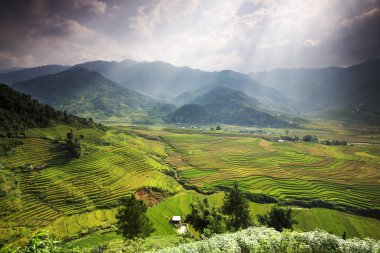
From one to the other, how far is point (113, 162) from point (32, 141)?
31.5 metres

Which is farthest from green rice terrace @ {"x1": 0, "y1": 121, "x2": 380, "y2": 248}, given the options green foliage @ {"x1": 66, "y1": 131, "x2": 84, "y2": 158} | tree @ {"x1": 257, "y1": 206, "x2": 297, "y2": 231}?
tree @ {"x1": 257, "y1": 206, "x2": 297, "y2": 231}

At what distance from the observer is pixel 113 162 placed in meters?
76.4

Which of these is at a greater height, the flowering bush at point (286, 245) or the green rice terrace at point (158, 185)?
the flowering bush at point (286, 245)

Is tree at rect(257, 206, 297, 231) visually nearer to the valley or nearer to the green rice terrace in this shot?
the valley

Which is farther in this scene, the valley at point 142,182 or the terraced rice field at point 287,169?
the terraced rice field at point 287,169

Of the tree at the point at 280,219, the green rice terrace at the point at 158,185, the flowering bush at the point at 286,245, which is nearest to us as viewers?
the flowering bush at the point at 286,245

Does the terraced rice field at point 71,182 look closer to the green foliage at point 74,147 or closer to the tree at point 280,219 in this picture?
the green foliage at point 74,147

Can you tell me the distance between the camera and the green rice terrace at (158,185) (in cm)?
4716

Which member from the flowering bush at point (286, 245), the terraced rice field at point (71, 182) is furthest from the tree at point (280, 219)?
the flowering bush at point (286, 245)

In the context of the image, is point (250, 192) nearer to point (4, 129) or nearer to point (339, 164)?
point (339, 164)

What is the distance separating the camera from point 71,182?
197 ft

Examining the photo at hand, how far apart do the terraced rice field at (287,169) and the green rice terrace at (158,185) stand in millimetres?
344

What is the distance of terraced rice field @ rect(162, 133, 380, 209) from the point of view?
64.6 metres

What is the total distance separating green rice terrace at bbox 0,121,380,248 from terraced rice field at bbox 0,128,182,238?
0.22 m
